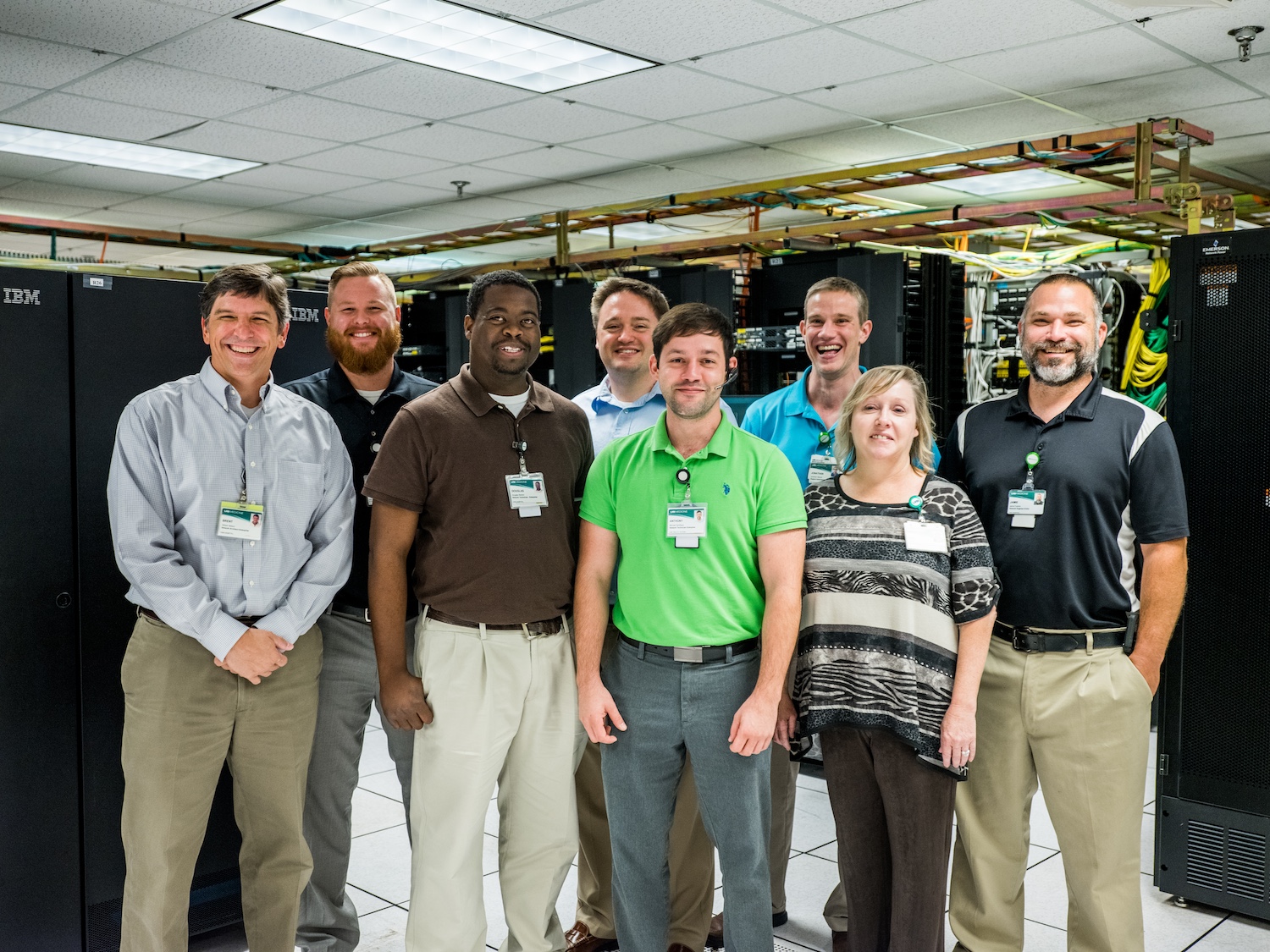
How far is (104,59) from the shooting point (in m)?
5.16

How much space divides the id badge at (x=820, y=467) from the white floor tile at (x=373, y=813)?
1.99 metres

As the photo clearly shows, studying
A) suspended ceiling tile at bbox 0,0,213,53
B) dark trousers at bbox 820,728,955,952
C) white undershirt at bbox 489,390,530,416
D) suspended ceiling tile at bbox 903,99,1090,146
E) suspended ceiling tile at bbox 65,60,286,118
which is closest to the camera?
dark trousers at bbox 820,728,955,952

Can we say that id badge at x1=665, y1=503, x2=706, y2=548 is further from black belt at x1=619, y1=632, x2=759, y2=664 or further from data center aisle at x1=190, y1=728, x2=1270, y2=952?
data center aisle at x1=190, y1=728, x2=1270, y2=952

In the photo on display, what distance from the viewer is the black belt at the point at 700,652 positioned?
2.19m

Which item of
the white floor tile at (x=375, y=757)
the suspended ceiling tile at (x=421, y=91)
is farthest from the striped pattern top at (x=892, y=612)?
the suspended ceiling tile at (x=421, y=91)

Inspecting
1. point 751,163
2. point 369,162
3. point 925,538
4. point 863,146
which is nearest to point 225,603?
point 925,538

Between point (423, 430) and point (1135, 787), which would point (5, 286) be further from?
point (1135, 787)

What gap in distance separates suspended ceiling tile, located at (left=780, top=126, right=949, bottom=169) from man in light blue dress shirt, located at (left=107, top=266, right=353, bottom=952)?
5.32 meters

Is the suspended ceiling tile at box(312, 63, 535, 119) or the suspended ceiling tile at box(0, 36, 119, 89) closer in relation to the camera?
the suspended ceiling tile at box(0, 36, 119, 89)

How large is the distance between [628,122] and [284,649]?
197 inches

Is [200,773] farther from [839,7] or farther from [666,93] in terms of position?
[666,93]

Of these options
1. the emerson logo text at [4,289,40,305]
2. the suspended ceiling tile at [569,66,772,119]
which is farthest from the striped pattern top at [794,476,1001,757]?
the suspended ceiling tile at [569,66,772,119]

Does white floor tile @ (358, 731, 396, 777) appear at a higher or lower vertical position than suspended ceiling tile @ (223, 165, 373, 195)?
lower

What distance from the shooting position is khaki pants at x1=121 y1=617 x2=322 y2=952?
222 centimetres
